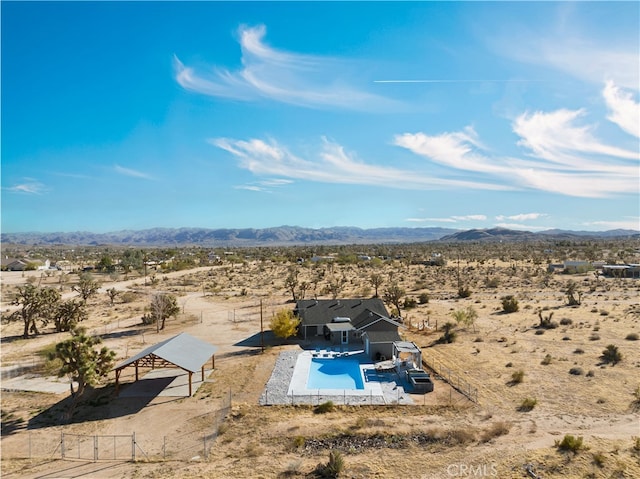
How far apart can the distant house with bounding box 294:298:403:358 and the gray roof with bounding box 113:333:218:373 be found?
10.9 m

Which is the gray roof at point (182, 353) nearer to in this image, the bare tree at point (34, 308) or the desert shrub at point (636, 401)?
the bare tree at point (34, 308)

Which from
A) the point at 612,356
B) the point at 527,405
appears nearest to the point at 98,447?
the point at 527,405

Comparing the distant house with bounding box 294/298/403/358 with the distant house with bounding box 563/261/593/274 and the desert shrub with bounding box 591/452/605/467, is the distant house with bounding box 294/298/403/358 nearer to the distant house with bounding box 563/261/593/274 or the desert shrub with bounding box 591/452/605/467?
the desert shrub with bounding box 591/452/605/467

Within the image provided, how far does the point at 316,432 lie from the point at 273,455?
2.56 m

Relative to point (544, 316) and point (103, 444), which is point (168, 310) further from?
point (544, 316)

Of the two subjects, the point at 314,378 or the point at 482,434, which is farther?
the point at 314,378

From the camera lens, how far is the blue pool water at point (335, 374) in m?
25.1

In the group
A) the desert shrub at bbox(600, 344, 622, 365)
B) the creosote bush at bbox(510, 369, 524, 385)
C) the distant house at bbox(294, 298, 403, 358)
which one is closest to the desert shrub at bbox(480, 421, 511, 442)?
the creosote bush at bbox(510, 369, 524, 385)

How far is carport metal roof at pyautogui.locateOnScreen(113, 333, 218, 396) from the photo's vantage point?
2338cm

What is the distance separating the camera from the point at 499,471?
622 inches

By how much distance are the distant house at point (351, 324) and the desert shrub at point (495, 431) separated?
1116 centimetres

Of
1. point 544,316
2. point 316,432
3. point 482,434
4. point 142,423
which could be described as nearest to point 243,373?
point 142,423

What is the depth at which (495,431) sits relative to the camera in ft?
60.8

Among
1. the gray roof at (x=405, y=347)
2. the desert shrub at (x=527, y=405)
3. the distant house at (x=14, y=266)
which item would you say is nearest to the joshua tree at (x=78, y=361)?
the gray roof at (x=405, y=347)
